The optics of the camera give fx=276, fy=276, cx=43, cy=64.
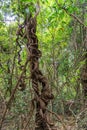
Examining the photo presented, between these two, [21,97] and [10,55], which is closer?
[21,97]

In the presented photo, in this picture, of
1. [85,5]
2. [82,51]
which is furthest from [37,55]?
[85,5]

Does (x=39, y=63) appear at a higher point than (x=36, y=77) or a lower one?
higher

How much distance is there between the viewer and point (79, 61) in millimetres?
5102

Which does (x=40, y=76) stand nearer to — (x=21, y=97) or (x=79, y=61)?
(x=21, y=97)

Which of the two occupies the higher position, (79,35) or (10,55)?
(79,35)

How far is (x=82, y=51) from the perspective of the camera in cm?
496

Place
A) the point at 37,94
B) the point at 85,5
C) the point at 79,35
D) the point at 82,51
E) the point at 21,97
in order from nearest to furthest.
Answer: the point at 37,94 → the point at 21,97 → the point at 82,51 → the point at 85,5 → the point at 79,35

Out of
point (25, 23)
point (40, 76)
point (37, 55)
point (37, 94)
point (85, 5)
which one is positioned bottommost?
point (37, 94)

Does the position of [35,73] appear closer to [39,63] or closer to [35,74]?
[35,74]

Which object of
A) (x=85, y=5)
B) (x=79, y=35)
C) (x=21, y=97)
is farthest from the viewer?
(x=79, y=35)

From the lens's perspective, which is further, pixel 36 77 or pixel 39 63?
pixel 39 63

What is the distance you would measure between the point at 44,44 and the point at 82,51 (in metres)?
1.04

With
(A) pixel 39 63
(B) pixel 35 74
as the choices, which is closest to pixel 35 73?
(B) pixel 35 74

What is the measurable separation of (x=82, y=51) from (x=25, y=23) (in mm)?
2342
